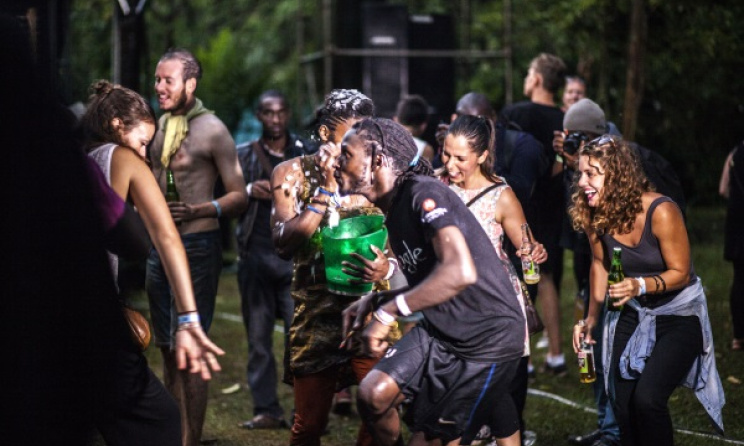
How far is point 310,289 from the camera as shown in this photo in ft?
18.2

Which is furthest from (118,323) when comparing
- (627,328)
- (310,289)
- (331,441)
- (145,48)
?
(145,48)

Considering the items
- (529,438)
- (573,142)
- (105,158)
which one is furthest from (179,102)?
(529,438)

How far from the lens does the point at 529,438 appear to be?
716 cm

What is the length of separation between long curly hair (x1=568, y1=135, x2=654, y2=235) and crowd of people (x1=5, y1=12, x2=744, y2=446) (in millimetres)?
11

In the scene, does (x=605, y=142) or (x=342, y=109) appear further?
(x=605, y=142)

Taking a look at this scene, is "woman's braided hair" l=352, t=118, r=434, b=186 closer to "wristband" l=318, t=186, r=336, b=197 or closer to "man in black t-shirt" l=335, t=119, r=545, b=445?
"man in black t-shirt" l=335, t=119, r=545, b=445

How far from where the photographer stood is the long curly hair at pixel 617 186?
5566 millimetres

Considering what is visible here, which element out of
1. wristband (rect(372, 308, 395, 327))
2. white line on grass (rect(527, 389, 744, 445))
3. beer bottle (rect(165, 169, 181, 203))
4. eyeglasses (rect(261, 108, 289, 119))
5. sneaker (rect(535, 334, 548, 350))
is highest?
eyeglasses (rect(261, 108, 289, 119))

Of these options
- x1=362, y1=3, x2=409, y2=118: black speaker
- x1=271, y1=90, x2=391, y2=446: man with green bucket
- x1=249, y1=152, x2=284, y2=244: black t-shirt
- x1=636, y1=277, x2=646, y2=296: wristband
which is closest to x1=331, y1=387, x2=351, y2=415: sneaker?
x1=249, y1=152, x2=284, y2=244: black t-shirt

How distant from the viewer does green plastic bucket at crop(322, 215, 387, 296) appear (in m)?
4.93

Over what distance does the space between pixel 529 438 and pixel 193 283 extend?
240 cm

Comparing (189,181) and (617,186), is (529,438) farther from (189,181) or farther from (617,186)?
(189,181)

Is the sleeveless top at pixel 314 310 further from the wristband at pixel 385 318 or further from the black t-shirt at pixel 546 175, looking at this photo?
the black t-shirt at pixel 546 175

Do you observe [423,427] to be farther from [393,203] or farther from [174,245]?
[174,245]
